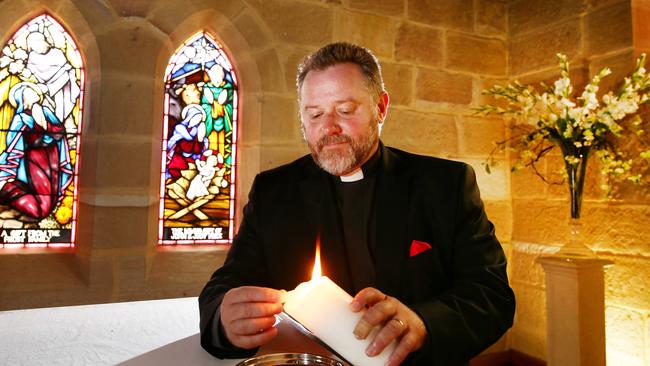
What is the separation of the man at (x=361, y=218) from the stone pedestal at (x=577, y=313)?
4.32 ft

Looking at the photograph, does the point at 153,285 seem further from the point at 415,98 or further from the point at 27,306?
the point at 415,98

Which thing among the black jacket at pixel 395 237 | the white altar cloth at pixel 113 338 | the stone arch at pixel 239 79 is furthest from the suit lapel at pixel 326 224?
the stone arch at pixel 239 79

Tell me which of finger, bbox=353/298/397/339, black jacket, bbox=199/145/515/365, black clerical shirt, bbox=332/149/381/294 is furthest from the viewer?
black clerical shirt, bbox=332/149/381/294

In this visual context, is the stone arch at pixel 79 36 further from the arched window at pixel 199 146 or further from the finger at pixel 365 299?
the finger at pixel 365 299

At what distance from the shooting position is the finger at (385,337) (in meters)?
0.52

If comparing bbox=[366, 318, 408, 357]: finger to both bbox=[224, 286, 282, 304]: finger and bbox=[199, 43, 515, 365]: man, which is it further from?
bbox=[199, 43, 515, 365]: man

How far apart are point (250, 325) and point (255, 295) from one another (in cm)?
6

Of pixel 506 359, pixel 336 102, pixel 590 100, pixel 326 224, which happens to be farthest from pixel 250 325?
pixel 506 359

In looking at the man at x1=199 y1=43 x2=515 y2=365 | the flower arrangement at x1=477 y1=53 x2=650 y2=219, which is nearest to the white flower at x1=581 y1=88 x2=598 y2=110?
the flower arrangement at x1=477 y1=53 x2=650 y2=219

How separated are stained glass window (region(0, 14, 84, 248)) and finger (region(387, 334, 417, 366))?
2115 mm

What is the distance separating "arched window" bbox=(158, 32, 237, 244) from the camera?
7.83 feet

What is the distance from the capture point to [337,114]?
1145mm

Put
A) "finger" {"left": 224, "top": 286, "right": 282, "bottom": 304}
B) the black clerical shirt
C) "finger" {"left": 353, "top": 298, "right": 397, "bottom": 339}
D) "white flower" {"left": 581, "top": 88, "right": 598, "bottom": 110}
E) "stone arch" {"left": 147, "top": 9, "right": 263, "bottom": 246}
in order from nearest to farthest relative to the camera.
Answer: "finger" {"left": 353, "top": 298, "right": 397, "bottom": 339} < "finger" {"left": 224, "top": 286, "right": 282, "bottom": 304} < the black clerical shirt < "white flower" {"left": 581, "top": 88, "right": 598, "bottom": 110} < "stone arch" {"left": 147, "top": 9, "right": 263, "bottom": 246}

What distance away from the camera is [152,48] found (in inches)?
88.6
